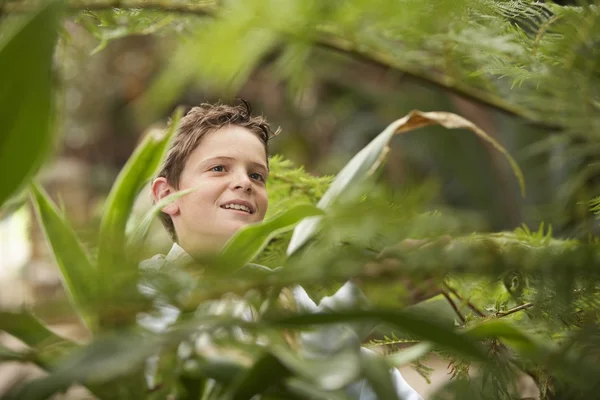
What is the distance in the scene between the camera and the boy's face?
421 millimetres

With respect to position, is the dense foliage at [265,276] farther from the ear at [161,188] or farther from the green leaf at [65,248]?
the ear at [161,188]

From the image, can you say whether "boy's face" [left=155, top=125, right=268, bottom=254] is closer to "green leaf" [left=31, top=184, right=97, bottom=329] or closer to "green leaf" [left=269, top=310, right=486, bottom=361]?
"green leaf" [left=31, top=184, right=97, bottom=329]

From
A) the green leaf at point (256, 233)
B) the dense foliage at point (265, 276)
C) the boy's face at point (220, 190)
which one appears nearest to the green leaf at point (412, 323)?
the dense foliage at point (265, 276)

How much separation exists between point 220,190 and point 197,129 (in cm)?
8

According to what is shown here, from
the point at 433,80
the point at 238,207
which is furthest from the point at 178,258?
the point at 433,80

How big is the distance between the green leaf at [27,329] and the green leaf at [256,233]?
81mm

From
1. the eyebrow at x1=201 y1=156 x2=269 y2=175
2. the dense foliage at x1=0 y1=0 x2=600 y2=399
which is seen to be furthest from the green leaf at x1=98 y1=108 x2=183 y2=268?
the eyebrow at x1=201 y1=156 x2=269 y2=175

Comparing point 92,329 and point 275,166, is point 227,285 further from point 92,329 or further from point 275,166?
point 275,166

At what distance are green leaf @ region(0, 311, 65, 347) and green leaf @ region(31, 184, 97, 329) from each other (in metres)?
0.02

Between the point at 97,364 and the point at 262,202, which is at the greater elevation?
the point at 97,364

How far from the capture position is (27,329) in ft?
0.69

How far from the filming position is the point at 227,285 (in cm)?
17

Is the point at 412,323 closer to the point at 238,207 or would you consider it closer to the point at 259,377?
the point at 259,377

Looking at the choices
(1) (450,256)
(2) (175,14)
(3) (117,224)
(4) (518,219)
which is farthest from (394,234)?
(4) (518,219)
